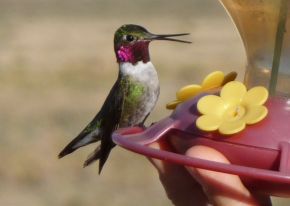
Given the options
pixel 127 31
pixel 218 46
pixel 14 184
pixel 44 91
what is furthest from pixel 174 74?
pixel 127 31

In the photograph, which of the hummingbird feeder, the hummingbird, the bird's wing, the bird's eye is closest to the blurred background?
the bird's wing

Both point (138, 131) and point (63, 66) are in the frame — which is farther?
point (63, 66)

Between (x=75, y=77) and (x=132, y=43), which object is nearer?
(x=132, y=43)

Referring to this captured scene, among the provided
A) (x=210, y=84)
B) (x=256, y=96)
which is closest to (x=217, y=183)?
(x=256, y=96)

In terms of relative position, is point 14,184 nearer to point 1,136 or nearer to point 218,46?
point 1,136

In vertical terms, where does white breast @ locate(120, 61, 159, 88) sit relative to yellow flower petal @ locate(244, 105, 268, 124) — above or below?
below

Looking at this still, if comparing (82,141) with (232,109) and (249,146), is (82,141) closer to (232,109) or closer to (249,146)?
(232,109)

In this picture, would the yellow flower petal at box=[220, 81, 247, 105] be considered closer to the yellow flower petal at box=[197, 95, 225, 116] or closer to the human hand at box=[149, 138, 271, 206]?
the yellow flower petal at box=[197, 95, 225, 116]
